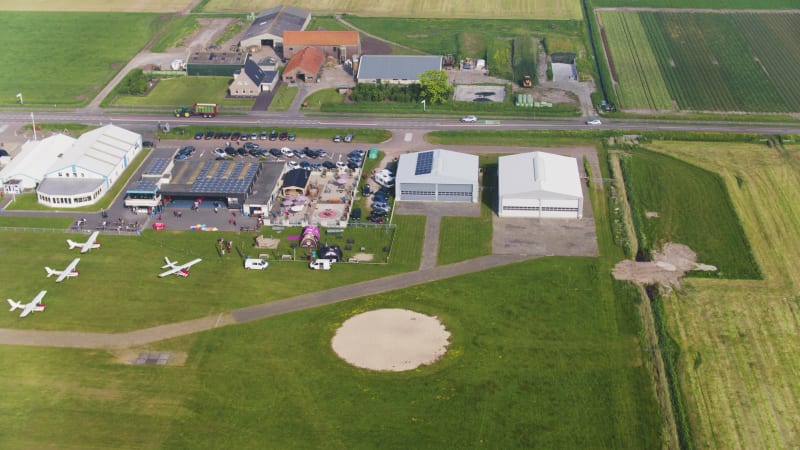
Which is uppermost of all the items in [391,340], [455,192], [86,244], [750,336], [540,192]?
[540,192]

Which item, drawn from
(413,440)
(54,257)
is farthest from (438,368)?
(54,257)

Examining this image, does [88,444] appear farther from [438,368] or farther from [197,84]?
[197,84]

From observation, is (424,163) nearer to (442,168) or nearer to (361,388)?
(442,168)

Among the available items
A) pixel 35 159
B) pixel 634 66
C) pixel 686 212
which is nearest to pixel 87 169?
pixel 35 159

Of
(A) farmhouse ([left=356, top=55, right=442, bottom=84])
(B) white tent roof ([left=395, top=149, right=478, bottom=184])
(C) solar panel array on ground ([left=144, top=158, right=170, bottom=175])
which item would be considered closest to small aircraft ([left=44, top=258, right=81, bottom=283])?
(C) solar panel array on ground ([left=144, top=158, right=170, bottom=175])

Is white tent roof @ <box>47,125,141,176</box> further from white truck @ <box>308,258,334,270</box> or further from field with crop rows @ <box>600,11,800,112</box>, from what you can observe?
field with crop rows @ <box>600,11,800,112</box>
